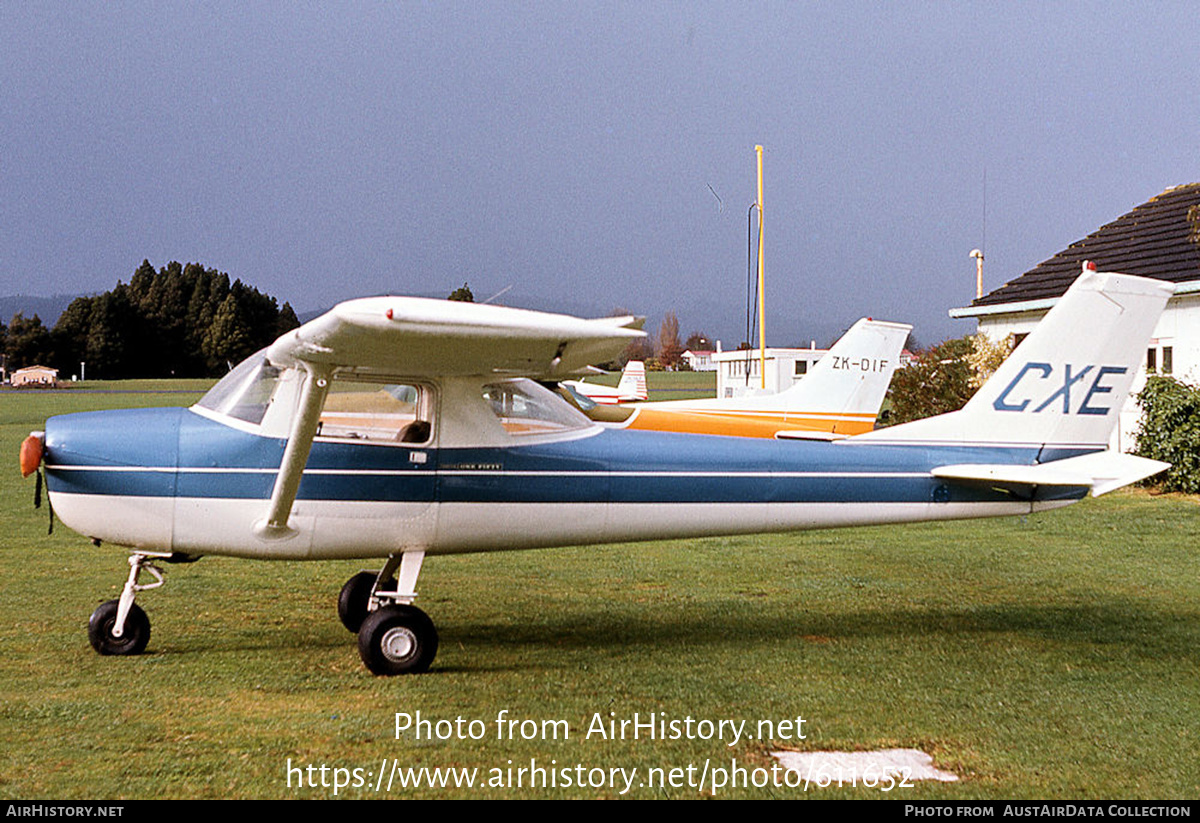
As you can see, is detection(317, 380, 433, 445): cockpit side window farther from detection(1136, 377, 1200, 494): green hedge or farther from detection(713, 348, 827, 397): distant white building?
detection(713, 348, 827, 397): distant white building

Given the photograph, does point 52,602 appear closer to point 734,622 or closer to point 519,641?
point 519,641

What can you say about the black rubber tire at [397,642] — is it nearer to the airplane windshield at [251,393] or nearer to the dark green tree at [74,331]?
the airplane windshield at [251,393]

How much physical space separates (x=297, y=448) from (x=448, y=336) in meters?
1.46

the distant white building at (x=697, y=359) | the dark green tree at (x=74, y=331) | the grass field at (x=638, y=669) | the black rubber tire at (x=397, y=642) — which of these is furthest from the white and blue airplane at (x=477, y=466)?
the distant white building at (x=697, y=359)

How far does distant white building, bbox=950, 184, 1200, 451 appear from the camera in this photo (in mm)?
15914

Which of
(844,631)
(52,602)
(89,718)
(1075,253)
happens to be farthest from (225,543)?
(1075,253)

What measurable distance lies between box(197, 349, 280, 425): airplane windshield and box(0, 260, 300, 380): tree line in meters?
87.6

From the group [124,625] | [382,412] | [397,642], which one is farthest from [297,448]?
[124,625]

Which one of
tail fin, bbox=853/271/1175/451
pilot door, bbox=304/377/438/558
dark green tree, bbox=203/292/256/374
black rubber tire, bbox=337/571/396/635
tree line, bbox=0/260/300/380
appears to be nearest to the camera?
pilot door, bbox=304/377/438/558

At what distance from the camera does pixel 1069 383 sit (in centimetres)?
716

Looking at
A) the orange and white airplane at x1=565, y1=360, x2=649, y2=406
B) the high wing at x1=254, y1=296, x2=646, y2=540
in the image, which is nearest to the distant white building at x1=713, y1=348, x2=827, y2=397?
the orange and white airplane at x1=565, y1=360, x2=649, y2=406

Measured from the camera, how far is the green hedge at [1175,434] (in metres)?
14.7

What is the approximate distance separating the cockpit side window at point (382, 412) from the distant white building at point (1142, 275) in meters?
12.7
